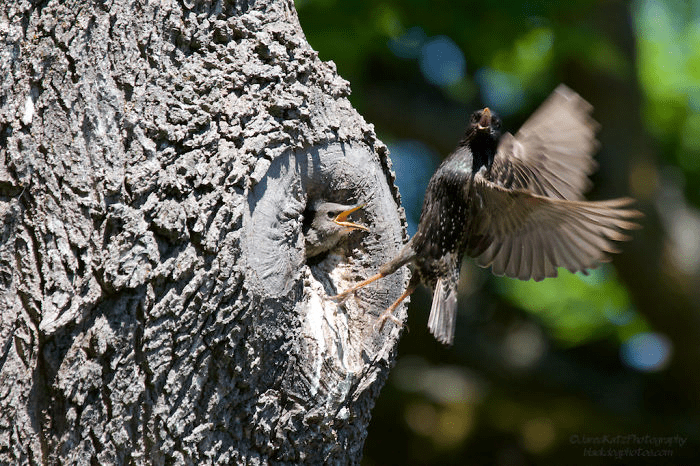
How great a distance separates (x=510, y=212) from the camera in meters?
2.86

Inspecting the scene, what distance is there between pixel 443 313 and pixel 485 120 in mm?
845

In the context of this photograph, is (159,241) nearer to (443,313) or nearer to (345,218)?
(345,218)

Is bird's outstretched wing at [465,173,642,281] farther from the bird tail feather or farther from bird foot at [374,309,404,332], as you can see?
bird foot at [374,309,404,332]

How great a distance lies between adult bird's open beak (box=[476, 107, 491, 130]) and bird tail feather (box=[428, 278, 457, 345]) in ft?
2.26

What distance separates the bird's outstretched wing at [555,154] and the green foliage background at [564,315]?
2.48m

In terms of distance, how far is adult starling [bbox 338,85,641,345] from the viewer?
8.98 feet

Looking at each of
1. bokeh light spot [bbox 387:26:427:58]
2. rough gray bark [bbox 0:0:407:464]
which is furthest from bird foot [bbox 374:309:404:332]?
bokeh light spot [bbox 387:26:427:58]

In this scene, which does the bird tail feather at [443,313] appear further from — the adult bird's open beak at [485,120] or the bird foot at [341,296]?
the adult bird's open beak at [485,120]

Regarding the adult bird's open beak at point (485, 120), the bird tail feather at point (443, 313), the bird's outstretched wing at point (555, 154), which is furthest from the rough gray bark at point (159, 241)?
the bird's outstretched wing at point (555, 154)

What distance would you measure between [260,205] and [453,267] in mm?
1211

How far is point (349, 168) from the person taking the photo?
8.18 feet

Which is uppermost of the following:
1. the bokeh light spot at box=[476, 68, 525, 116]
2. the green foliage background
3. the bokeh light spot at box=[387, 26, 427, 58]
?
the bokeh light spot at box=[387, 26, 427, 58]

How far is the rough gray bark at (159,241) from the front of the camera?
6.58 ft

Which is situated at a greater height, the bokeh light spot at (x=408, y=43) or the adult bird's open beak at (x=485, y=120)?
the bokeh light spot at (x=408, y=43)
